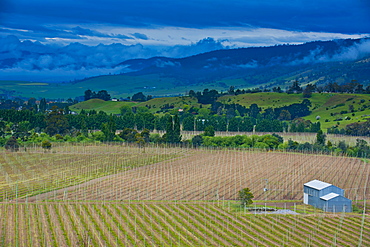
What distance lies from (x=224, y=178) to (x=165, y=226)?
26.9 m

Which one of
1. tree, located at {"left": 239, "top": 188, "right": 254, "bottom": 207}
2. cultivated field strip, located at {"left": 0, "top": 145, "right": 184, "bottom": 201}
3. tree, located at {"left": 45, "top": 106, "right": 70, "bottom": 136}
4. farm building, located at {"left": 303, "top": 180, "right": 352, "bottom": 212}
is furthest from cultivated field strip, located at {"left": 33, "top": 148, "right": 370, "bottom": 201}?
tree, located at {"left": 45, "top": 106, "right": 70, "bottom": 136}

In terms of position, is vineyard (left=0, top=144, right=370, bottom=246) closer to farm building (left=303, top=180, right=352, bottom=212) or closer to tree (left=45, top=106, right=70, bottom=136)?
farm building (left=303, top=180, right=352, bottom=212)

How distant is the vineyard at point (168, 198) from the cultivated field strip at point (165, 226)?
0.09 metres

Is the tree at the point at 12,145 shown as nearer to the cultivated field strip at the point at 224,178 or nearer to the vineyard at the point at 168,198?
the vineyard at the point at 168,198

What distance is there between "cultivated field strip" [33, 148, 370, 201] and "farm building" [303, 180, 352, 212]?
307cm

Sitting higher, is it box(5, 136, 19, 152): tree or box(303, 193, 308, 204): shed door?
box(5, 136, 19, 152): tree

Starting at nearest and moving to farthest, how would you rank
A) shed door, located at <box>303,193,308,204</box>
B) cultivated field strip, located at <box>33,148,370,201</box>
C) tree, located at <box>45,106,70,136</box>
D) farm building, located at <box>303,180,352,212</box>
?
farm building, located at <box>303,180,352,212</box>
shed door, located at <box>303,193,308,204</box>
cultivated field strip, located at <box>33,148,370,201</box>
tree, located at <box>45,106,70,136</box>

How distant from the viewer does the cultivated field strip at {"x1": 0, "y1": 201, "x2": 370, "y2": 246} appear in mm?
45625

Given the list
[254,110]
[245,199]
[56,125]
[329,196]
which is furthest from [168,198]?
[254,110]

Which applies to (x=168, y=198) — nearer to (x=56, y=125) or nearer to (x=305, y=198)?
(x=305, y=198)

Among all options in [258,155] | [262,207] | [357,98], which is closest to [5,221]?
[262,207]

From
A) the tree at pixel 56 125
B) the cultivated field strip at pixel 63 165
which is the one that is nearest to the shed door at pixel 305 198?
the cultivated field strip at pixel 63 165

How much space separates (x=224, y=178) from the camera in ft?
249

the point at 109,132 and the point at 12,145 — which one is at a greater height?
the point at 109,132
